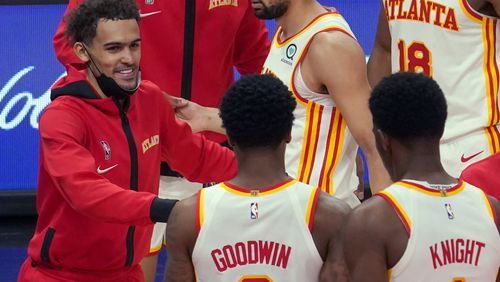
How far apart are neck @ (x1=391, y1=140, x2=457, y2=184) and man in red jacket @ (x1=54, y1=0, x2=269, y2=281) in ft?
8.58

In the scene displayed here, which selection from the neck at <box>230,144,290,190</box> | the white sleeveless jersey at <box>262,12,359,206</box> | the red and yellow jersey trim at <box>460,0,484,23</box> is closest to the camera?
the neck at <box>230,144,290,190</box>

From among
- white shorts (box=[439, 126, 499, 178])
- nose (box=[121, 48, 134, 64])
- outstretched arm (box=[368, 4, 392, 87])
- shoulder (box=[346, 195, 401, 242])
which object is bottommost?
white shorts (box=[439, 126, 499, 178])

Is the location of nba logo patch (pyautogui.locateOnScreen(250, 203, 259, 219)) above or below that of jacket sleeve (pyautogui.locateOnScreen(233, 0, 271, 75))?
above

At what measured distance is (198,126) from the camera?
581 centimetres

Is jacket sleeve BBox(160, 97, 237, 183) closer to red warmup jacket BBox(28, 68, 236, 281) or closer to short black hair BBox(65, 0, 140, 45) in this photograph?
red warmup jacket BBox(28, 68, 236, 281)

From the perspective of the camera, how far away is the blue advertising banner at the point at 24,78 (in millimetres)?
8430

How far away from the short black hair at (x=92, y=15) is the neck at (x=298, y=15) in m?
0.82

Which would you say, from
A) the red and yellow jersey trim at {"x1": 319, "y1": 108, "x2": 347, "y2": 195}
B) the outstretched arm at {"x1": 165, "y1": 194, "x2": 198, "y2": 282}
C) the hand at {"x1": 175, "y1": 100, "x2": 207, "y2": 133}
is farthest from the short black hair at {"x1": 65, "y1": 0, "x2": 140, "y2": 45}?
the outstretched arm at {"x1": 165, "y1": 194, "x2": 198, "y2": 282}

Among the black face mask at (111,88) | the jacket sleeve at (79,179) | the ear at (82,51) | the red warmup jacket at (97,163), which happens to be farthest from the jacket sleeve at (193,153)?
the jacket sleeve at (79,179)

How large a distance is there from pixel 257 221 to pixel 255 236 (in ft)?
0.16

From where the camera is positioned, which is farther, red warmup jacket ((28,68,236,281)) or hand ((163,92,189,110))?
hand ((163,92,189,110))

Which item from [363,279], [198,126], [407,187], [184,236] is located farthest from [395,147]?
[198,126]

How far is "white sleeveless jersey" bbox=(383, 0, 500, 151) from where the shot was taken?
532cm

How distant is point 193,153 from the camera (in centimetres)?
535
